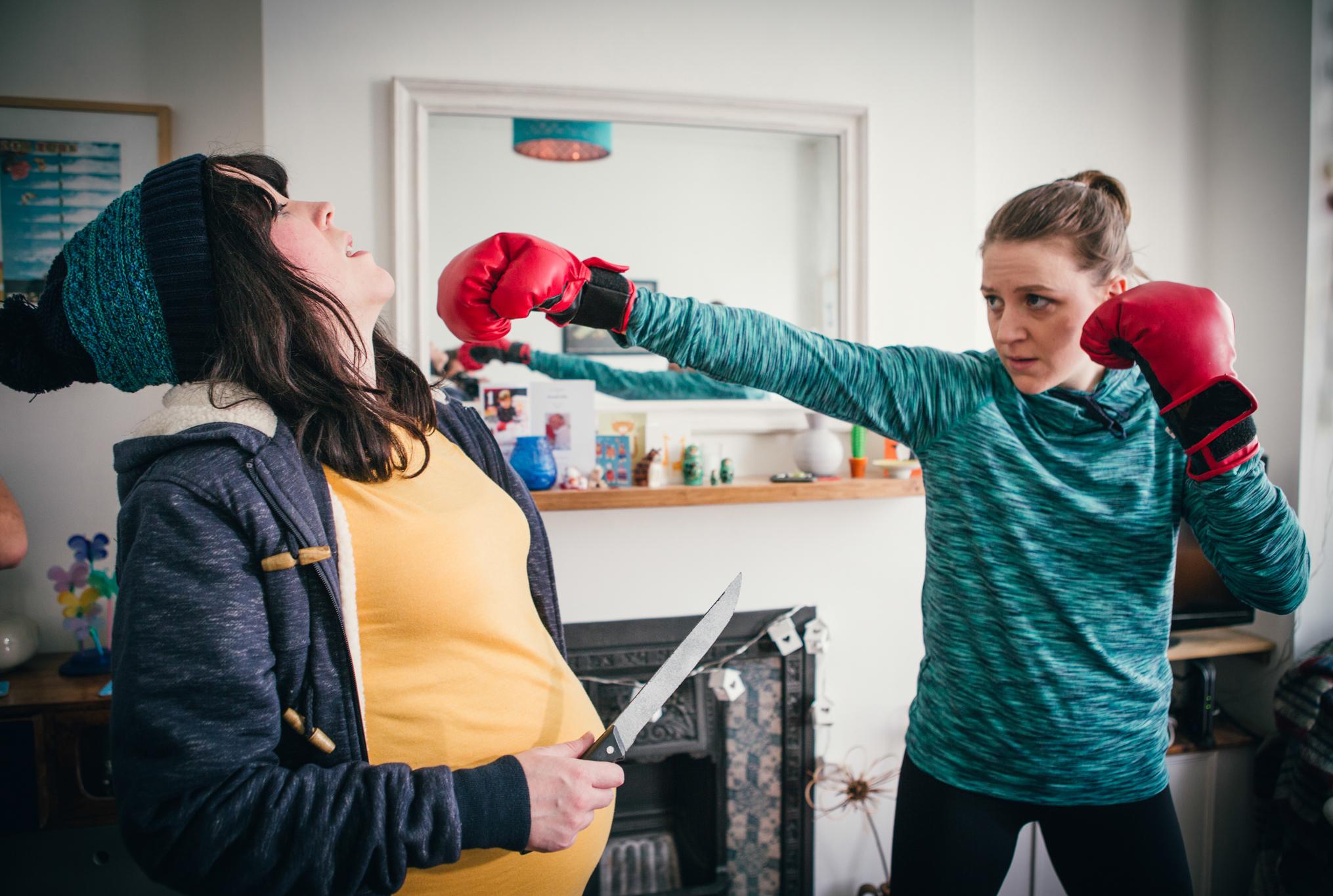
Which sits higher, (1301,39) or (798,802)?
(1301,39)

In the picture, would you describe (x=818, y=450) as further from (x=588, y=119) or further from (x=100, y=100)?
(x=100, y=100)

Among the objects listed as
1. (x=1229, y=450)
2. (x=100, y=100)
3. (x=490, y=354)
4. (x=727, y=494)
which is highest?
(x=100, y=100)

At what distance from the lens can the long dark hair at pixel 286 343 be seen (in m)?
0.77

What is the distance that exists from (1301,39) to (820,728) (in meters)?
2.30

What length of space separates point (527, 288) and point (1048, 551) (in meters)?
0.79

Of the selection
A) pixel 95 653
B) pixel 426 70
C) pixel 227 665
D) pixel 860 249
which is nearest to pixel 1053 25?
pixel 860 249

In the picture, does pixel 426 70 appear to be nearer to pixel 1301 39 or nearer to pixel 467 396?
pixel 467 396

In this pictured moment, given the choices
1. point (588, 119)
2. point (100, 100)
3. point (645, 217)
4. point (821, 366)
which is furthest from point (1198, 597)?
point (100, 100)

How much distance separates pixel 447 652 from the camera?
0.81 m

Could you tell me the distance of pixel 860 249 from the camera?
1857 millimetres

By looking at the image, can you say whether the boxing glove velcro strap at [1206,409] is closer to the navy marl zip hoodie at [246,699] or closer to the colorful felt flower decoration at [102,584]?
the navy marl zip hoodie at [246,699]

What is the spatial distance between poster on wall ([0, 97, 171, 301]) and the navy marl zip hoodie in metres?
1.43

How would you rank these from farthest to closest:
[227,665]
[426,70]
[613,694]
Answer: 1. [613,694]
2. [426,70]
3. [227,665]

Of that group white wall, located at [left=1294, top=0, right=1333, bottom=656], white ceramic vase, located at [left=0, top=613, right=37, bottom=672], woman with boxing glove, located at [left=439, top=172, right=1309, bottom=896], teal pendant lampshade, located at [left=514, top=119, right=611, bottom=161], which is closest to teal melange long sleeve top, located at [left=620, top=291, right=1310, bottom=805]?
woman with boxing glove, located at [left=439, top=172, right=1309, bottom=896]
